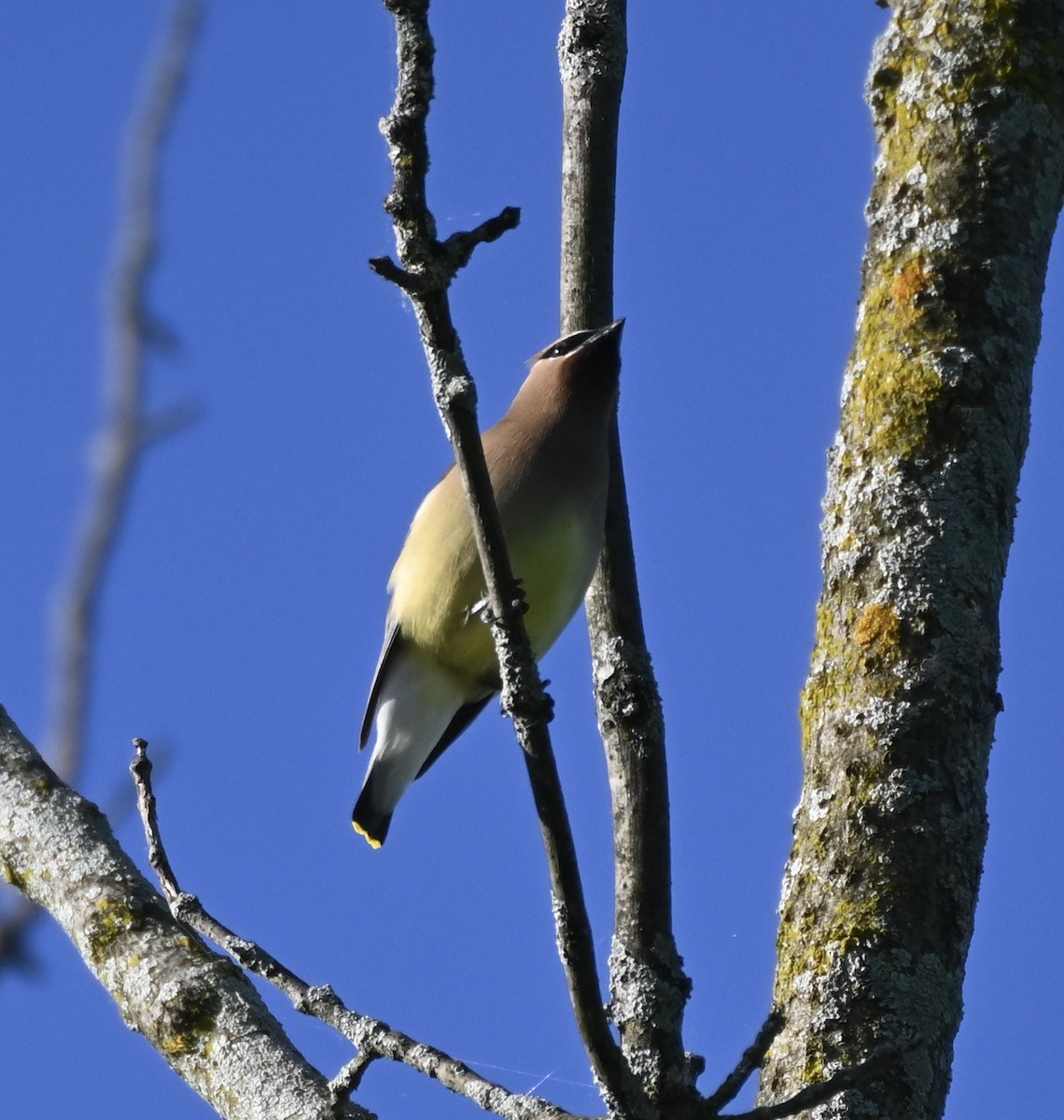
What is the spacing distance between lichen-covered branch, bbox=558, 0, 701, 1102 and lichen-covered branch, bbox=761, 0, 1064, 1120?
22cm

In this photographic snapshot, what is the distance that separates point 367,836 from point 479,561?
52.3 inches

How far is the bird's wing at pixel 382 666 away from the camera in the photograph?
4.79 metres

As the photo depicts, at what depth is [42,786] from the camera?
10.3ft

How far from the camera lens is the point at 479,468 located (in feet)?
8.49

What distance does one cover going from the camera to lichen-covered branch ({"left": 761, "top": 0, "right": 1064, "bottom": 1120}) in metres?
2.81

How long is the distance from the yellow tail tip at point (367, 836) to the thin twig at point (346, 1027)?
1.98 m

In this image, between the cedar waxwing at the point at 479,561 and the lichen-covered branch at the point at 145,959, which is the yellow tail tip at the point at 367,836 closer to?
the cedar waxwing at the point at 479,561

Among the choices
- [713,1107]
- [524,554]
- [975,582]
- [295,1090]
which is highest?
[524,554]

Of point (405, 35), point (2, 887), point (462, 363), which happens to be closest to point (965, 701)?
point (462, 363)

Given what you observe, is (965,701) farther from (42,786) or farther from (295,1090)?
(42,786)

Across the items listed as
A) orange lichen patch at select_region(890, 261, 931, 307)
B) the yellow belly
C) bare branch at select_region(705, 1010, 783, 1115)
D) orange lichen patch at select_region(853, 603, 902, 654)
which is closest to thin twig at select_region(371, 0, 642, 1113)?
bare branch at select_region(705, 1010, 783, 1115)

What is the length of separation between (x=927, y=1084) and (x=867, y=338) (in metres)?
1.48

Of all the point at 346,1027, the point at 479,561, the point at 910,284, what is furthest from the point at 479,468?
the point at 479,561

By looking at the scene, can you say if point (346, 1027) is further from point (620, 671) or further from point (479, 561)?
point (479, 561)
